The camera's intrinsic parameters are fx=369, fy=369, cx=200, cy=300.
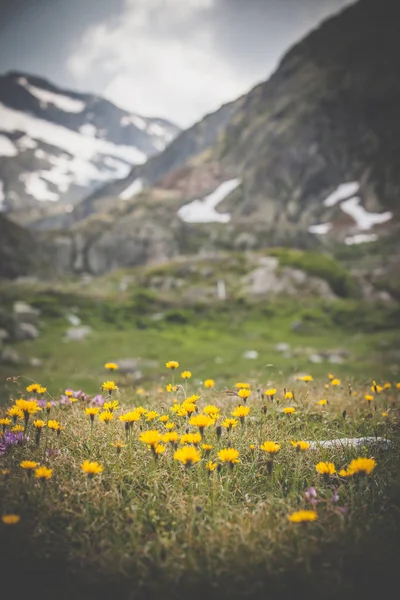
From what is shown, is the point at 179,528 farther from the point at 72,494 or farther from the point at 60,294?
the point at 60,294

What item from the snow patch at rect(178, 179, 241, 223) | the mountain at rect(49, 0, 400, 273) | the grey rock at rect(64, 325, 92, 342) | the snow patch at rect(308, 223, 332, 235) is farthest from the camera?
the snow patch at rect(178, 179, 241, 223)

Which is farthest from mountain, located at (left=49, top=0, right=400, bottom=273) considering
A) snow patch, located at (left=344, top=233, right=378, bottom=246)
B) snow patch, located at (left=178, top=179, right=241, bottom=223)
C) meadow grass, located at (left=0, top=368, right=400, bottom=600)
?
meadow grass, located at (left=0, top=368, right=400, bottom=600)

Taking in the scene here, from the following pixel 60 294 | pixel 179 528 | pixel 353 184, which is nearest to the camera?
pixel 179 528

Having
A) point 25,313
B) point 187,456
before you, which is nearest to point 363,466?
point 187,456

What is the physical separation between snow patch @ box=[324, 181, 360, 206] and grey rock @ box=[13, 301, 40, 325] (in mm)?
134490

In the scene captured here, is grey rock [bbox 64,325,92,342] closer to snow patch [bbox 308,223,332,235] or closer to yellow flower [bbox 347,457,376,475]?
yellow flower [bbox 347,457,376,475]

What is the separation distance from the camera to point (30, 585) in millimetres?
2086

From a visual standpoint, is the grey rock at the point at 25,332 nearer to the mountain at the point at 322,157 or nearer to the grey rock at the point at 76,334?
the grey rock at the point at 76,334

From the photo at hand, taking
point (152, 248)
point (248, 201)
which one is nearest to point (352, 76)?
point (248, 201)

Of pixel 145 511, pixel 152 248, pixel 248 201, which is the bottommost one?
pixel 145 511

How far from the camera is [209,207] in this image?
15312 centimetres

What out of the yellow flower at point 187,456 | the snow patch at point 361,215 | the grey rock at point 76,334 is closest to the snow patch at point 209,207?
the snow patch at point 361,215

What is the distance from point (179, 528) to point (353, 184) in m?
158

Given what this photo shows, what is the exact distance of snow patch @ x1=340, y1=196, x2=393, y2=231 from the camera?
123m
